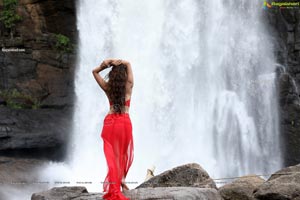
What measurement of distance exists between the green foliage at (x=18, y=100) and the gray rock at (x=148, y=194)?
49.9ft

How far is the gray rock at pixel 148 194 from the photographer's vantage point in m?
4.67

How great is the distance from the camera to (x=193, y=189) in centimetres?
489

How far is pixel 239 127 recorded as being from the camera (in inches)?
743

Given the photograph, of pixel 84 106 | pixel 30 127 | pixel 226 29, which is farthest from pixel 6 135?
pixel 226 29

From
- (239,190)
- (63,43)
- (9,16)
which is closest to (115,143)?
(239,190)

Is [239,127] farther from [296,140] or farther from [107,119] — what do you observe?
[107,119]

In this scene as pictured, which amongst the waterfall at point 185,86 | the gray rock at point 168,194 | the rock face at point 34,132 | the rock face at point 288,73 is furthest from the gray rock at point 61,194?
the rock face at point 288,73

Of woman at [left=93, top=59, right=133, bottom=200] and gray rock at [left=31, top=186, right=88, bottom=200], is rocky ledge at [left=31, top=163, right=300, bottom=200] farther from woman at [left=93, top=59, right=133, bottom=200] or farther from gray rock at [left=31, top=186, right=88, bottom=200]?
woman at [left=93, top=59, right=133, bottom=200]

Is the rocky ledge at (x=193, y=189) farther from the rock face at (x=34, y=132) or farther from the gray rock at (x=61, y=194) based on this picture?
the rock face at (x=34, y=132)

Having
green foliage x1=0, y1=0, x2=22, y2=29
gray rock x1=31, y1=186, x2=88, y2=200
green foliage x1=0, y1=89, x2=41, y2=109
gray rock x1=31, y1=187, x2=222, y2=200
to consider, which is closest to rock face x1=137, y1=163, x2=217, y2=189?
gray rock x1=31, y1=187, x2=222, y2=200

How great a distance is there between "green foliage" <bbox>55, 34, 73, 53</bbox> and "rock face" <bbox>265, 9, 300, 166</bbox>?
326 inches

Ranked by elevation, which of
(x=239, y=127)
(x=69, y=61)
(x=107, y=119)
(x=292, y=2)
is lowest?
(x=239, y=127)

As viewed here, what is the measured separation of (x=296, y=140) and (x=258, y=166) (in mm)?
1975

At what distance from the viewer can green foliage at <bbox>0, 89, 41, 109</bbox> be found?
789 inches
